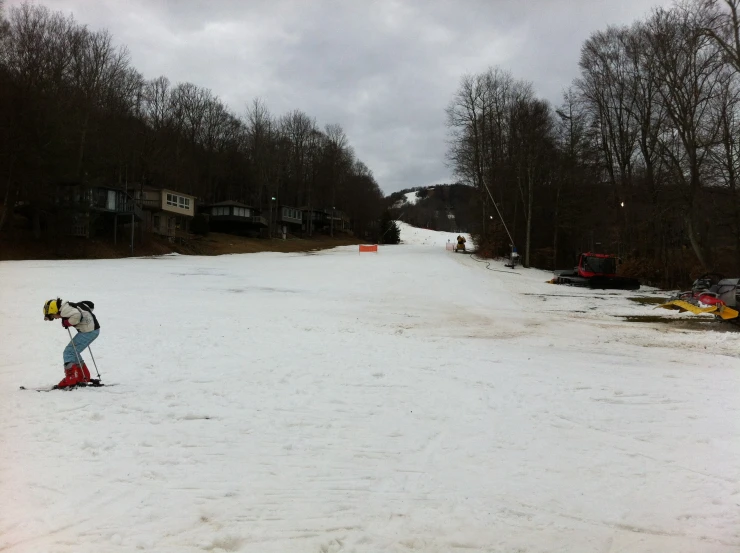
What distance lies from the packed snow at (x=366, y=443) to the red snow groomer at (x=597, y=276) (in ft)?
47.1

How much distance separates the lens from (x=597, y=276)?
26406mm

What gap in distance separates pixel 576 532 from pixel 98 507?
13.1ft

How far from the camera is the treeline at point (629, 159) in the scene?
80.3 feet

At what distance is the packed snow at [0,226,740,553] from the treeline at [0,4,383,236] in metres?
24.5

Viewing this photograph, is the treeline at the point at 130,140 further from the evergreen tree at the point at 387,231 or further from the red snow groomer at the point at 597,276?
the red snow groomer at the point at 597,276

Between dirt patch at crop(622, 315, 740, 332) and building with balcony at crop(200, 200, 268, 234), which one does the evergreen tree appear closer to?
building with balcony at crop(200, 200, 268, 234)

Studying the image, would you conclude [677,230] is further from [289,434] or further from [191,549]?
[191,549]

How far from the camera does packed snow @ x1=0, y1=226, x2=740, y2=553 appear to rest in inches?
144

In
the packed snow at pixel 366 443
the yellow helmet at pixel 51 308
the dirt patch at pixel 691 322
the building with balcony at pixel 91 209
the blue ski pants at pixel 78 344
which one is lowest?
the packed snow at pixel 366 443

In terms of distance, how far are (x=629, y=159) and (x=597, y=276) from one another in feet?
44.9

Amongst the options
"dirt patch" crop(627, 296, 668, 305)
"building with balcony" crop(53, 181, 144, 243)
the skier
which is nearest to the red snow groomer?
"dirt patch" crop(627, 296, 668, 305)

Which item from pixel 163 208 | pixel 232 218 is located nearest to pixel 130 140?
pixel 163 208

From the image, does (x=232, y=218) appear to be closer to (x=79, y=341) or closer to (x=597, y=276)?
(x=597, y=276)

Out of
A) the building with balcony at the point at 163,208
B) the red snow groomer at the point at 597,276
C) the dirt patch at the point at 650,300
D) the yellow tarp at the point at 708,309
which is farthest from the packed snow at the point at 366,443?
the building with balcony at the point at 163,208
